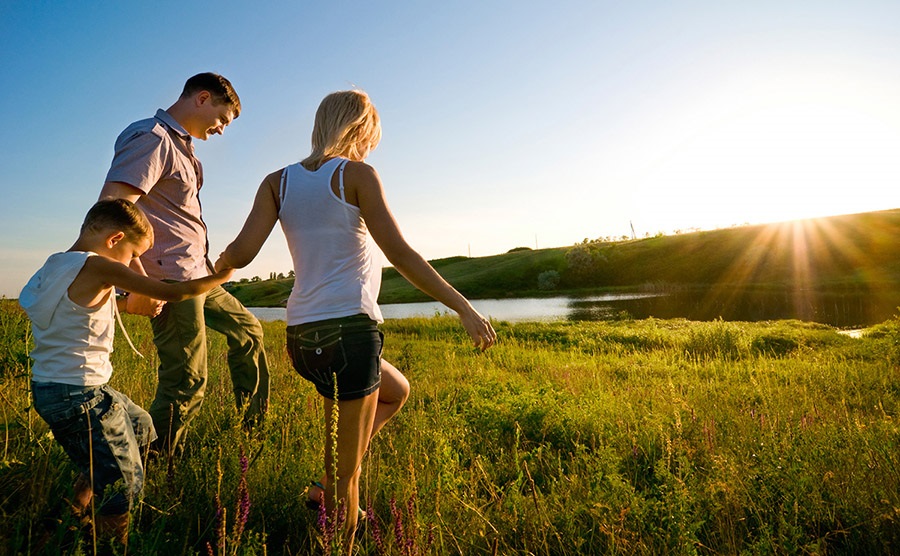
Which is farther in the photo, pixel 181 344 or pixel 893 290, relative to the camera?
pixel 893 290

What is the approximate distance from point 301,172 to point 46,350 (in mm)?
1433

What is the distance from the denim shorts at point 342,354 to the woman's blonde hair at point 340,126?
736mm

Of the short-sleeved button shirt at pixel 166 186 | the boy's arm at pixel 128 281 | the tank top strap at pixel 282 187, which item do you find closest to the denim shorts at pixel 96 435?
the boy's arm at pixel 128 281

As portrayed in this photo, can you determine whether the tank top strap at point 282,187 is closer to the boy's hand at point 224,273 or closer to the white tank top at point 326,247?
the white tank top at point 326,247

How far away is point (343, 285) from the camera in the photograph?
212cm

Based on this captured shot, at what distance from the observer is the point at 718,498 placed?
9.21 feet

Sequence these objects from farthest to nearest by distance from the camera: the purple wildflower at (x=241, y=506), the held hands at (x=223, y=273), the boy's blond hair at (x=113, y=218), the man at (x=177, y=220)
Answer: the man at (x=177, y=220) → the held hands at (x=223, y=273) → the boy's blond hair at (x=113, y=218) → the purple wildflower at (x=241, y=506)

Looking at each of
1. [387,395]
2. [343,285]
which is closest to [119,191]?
[343,285]

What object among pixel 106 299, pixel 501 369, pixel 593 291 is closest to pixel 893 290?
pixel 593 291

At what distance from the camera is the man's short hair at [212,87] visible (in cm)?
336

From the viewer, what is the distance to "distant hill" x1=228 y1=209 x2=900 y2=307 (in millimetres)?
50938

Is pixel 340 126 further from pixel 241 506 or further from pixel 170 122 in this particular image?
pixel 170 122

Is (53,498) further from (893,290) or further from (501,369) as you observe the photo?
(893,290)

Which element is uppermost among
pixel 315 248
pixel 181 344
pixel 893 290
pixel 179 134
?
pixel 179 134
